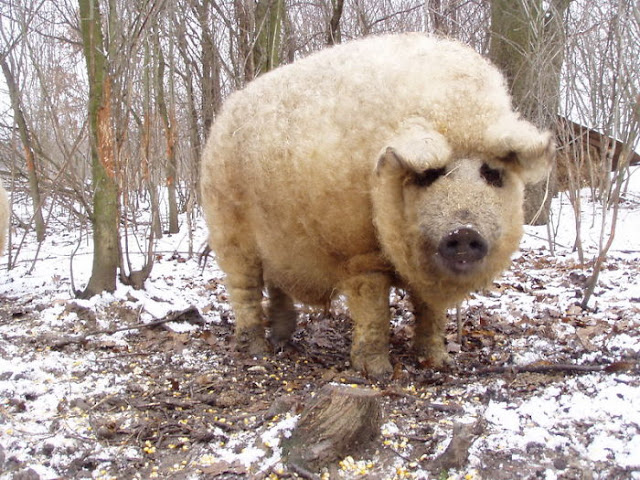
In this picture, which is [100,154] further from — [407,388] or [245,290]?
[407,388]

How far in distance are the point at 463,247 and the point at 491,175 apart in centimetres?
56

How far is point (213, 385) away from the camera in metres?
3.88

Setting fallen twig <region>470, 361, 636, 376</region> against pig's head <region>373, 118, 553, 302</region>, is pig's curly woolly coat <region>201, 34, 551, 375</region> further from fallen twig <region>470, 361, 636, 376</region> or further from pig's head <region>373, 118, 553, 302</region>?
fallen twig <region>470, 361, 636, 376</region>

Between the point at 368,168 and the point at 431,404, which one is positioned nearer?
the point at 431,404

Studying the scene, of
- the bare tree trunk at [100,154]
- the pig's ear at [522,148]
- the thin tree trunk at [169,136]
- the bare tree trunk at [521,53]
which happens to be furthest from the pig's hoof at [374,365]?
the thin tree trunk at [169,136]

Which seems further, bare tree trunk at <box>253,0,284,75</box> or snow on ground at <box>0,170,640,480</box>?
bare tree trunk at <box>253,0,284,75</box>

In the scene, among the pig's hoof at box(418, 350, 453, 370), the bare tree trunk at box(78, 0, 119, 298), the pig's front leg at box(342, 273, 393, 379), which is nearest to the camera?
the pig's front leg at box(342, 273, 393, 379)

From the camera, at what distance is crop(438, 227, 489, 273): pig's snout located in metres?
3.04

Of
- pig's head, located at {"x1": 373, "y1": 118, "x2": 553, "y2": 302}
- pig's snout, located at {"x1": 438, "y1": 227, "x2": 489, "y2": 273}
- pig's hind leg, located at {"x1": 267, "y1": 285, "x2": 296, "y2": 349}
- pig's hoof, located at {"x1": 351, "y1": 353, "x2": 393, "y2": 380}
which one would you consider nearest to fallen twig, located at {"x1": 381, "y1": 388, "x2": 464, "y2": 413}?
pig's hoof, located at {"x1": 351, "y1": 353, "x2": 393, "y2": 380}

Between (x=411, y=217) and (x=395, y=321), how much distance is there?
234 centimetres

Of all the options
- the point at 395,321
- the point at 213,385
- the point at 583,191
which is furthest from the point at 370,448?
the point at 583,191

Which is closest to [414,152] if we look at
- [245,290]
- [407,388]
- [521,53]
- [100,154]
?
[407,388]

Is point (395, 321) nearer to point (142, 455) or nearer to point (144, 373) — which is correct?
point (144, 373)

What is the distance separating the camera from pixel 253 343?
4.84 m
